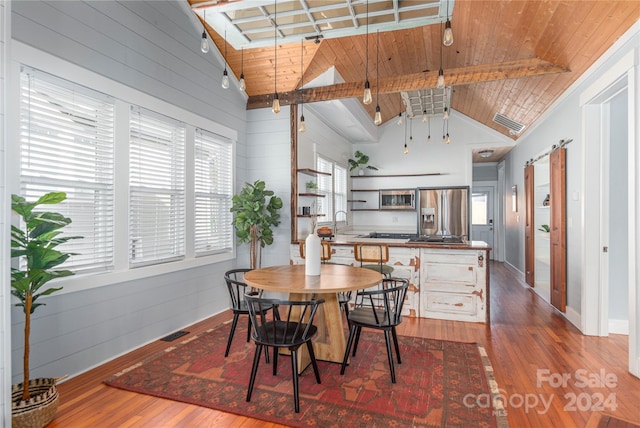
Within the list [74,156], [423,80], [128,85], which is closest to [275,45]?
[128,85]

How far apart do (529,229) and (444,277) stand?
2.92m

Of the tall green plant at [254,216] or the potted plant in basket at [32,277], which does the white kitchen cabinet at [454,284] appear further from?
the potted plant in basket at [32,277]

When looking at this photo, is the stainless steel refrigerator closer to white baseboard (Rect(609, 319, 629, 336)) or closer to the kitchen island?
the kitchen island

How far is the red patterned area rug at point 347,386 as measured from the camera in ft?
7.39

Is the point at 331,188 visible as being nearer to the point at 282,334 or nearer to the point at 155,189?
the point at 155,189

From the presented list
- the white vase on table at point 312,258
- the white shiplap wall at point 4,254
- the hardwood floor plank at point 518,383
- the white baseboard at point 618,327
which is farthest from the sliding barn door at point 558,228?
the white shiplap wall at point 4,254

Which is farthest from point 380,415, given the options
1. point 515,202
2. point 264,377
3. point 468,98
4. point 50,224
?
point 515,202

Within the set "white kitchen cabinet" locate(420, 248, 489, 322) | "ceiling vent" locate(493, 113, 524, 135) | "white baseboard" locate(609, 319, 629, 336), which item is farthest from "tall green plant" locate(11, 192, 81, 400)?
"ceiling vent" locate(493, 113, 524, 135)

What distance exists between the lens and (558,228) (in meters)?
4.65

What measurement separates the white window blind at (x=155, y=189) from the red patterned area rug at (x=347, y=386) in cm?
105

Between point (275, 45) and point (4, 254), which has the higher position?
point (275, 45)

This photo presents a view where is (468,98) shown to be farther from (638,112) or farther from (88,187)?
(88,187)

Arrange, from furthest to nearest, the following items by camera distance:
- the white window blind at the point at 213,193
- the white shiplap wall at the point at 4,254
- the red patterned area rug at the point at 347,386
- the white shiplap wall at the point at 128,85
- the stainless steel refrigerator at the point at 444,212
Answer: the stainless steel refrigerator at the point at 444,212 → the white window blind at the point at 213,193 → the white shiplap wall at the point at 128,85 → the red patterned area rug at the point at 347,386 → the white shiplap wall at the point at 4,254

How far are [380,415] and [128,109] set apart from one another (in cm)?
335
